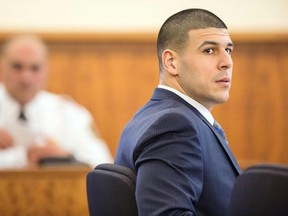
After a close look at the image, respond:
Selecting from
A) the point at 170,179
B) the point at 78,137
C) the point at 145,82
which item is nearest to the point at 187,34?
the point at 170,179

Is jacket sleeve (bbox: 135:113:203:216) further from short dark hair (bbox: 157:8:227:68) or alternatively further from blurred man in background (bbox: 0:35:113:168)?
blurred man in background (bbox: 0:35:113:168)

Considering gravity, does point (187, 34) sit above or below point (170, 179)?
above

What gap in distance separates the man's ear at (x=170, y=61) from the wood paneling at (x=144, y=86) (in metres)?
3.12

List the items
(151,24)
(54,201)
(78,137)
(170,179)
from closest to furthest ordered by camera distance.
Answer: (170,179), (54,201), (78,137), (151,24)

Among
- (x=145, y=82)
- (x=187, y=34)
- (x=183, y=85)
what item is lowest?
(x=145, y=82)

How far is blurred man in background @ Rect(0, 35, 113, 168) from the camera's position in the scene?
13.2ft

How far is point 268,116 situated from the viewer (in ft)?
Result: 16.4

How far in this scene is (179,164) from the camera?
5.01 ft

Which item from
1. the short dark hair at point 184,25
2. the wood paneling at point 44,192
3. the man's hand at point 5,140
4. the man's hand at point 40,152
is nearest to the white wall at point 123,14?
the man's hand at point 5,140

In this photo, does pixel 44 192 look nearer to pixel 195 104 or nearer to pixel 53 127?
pixel 53 127

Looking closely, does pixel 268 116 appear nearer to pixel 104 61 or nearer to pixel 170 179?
pixel 104 61

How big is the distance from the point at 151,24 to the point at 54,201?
7.15ft

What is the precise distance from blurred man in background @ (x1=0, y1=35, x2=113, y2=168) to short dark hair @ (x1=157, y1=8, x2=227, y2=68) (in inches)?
82.2

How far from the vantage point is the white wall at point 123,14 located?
495cm
